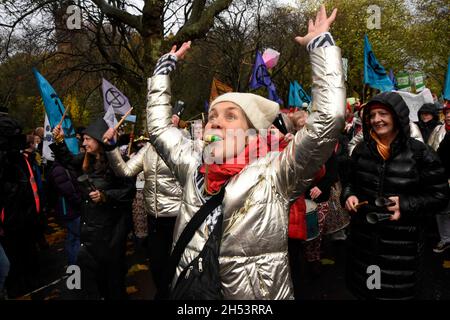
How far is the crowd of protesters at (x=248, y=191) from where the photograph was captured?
169 centimetres

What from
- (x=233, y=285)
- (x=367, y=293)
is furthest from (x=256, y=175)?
(x=367, y=293)

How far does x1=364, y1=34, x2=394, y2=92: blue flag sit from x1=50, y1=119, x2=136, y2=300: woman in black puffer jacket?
4.54m

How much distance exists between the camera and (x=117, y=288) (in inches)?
134

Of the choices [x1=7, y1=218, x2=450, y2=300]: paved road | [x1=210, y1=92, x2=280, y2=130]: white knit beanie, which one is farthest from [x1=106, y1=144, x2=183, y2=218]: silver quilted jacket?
[x1=210, y1=92, x2=280, y2=130]: white knit beanie

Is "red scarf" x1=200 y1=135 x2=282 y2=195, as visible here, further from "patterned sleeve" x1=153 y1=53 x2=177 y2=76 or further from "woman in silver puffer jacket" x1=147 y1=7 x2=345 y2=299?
"patterned sleeve" x1=153 y1=53 x2=177 y2=76

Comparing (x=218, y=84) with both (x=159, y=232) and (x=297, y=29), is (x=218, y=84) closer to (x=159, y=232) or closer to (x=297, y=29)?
(x=159, y=232)

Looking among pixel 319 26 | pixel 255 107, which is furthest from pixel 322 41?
pixel 255 107

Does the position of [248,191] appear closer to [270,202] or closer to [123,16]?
[270,202]

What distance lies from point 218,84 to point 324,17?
482 centimetres

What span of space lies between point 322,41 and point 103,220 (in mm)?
2602

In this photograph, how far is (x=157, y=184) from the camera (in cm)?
393

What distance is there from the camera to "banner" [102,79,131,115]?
6.21m

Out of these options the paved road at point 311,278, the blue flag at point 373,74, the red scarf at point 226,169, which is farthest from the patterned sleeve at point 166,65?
the blue flag at point 373,74

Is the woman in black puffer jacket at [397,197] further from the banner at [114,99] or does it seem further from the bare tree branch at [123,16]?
the bare tree branch at [123,16]
